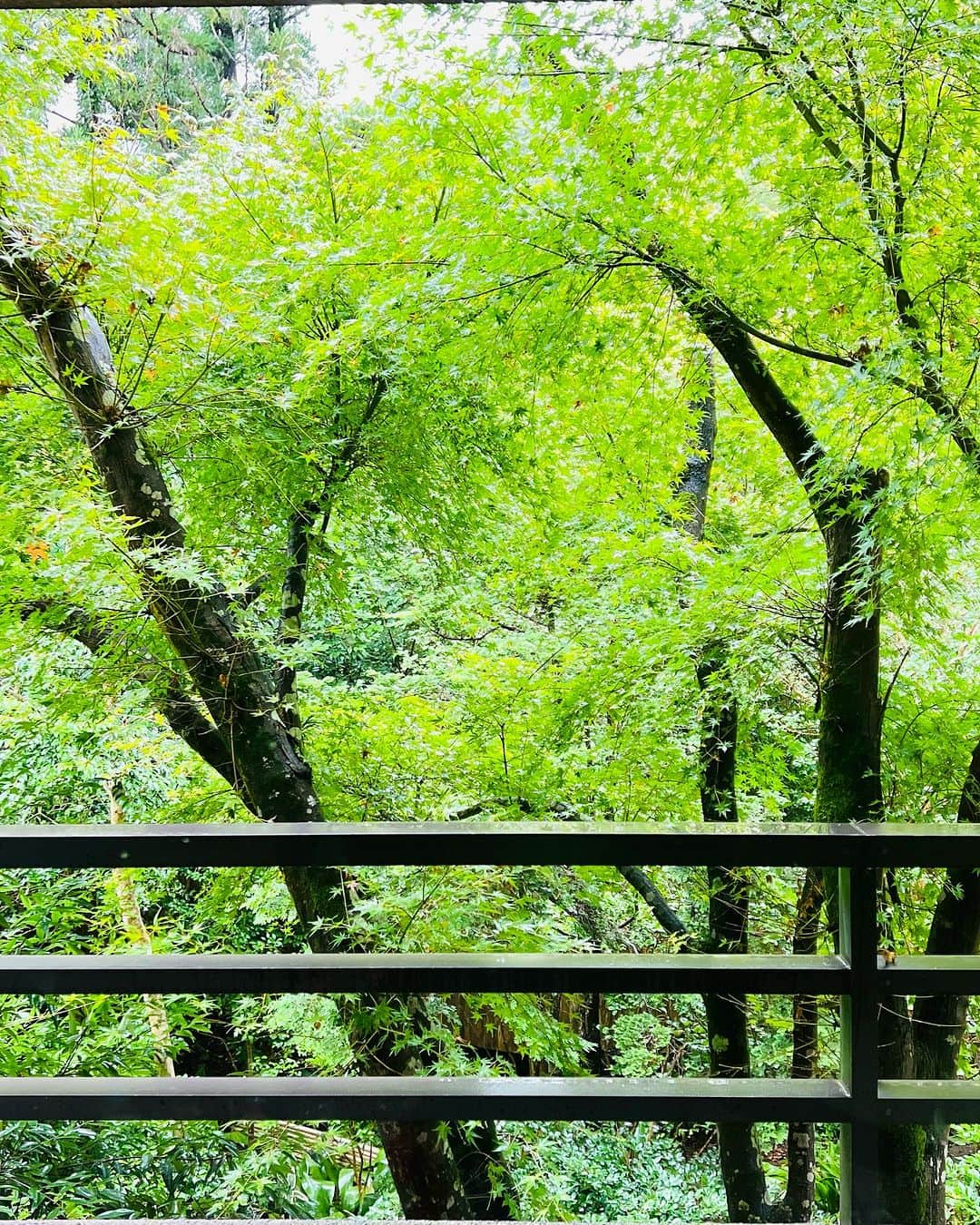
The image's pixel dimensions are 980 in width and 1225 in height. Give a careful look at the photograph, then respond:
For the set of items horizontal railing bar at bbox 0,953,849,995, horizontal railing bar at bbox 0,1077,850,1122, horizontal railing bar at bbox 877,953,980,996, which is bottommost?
horizontal railing bar at bbox 0,1077,850,1122

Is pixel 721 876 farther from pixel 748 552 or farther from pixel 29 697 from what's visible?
pixel 29 697

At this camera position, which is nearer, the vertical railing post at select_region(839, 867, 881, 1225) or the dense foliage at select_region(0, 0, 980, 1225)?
the vertical railing post at select_region(839, 867, 881, 1225)

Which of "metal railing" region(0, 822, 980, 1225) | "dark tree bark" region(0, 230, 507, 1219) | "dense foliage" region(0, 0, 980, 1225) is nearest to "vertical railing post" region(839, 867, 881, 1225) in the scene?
"metal railing" region(0, 822, 980, 1225)

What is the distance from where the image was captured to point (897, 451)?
232 centimetres

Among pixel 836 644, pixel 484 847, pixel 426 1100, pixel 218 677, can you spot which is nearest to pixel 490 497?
pixel 218 677

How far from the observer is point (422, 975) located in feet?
4.38

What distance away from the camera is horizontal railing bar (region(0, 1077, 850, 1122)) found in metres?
1.33

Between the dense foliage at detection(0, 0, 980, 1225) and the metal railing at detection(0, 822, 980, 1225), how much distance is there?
1.35 m

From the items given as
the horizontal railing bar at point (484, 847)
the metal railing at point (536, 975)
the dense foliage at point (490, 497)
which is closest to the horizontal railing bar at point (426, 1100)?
the metal railing at point (536, 975)

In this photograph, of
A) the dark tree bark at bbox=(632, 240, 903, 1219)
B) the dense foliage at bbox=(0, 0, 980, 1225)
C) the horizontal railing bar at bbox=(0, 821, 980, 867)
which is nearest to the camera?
the horizontal railing bar at bbox=(0, 821, 980, 867)

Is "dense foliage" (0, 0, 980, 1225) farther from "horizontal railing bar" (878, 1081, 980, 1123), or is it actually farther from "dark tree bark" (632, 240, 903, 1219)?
"horizontal railing bar" (878, 1081, 980, 1123)

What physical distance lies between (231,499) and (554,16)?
2445mm

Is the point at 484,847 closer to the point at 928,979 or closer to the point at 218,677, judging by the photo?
the point at 928,979

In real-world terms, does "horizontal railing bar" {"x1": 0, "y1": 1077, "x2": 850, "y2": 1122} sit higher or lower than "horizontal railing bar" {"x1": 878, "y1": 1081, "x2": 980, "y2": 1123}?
higher
